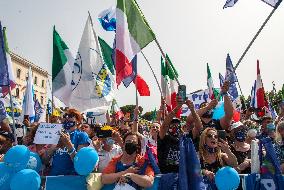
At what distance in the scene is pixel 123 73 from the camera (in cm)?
677

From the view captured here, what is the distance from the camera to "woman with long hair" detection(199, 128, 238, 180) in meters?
5.12

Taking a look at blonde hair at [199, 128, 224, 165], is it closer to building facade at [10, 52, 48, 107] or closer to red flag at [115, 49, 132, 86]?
red flag at [115, 49, 132, 86]

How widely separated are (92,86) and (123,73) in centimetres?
269

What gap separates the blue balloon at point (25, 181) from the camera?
4.59 metres

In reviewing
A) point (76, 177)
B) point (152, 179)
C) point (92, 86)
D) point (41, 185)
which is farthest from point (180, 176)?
point (92, 86)

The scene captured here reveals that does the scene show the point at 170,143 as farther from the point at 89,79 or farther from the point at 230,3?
the point at 89,79

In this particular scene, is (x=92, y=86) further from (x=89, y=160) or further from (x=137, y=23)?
(x=89, y=160)

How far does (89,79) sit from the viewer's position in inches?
371

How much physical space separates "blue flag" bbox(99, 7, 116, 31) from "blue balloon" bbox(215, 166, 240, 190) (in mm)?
6559

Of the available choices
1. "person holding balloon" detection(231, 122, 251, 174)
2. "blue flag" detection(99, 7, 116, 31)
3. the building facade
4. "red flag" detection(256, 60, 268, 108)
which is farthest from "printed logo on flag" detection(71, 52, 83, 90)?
the building facade

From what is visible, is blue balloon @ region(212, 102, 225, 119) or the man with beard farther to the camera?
blue balloon @ region(212, 102, 225, 119)

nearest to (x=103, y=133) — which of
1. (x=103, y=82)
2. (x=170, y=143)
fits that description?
(x=170, y=143)

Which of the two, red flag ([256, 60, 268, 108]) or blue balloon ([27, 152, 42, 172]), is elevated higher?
red flag ([256, 60, 268, 108])

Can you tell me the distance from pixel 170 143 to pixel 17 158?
177 cm
